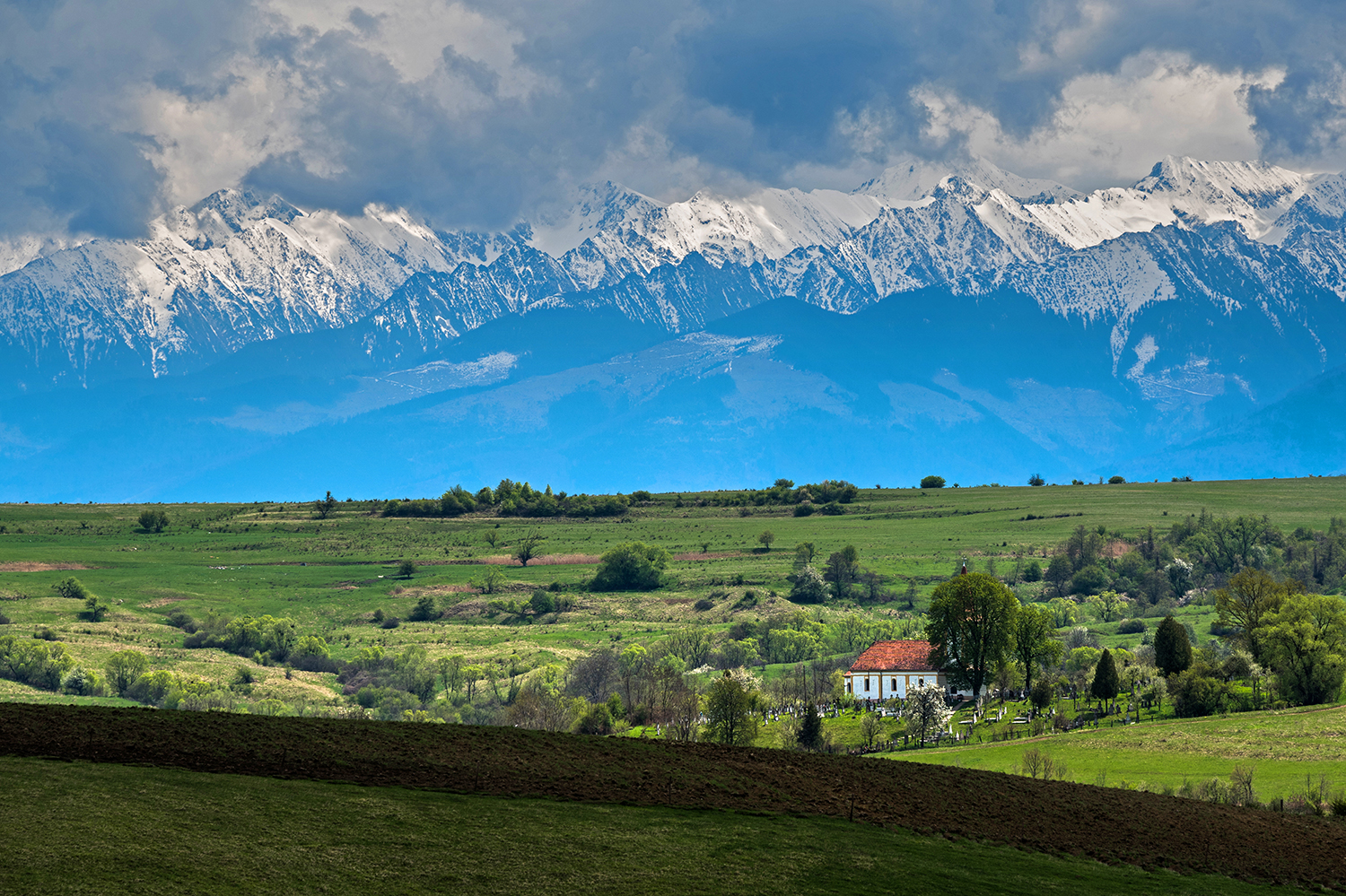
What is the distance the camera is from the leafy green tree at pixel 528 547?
168750 millimetres

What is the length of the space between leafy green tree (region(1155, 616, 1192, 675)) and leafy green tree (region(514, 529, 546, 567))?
9593 cm

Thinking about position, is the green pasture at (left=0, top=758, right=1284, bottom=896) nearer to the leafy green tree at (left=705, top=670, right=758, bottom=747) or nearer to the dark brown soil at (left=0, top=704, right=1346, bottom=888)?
the dark brown soil at (left=0, top=704, right=1346, bottom=888)

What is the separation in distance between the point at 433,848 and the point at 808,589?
375ft

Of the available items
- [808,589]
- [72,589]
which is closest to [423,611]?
[72,589]

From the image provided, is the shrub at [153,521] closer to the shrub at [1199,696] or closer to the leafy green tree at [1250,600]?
the leafy green tree at [1250,600]

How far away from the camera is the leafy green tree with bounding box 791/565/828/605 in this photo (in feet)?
470

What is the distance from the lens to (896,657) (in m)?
103

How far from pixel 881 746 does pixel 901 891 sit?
42.6 metres

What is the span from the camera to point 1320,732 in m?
64.2

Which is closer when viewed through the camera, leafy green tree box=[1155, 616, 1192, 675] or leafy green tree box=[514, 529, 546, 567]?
leafy green tree box=[1155, 616, 1192, 675]

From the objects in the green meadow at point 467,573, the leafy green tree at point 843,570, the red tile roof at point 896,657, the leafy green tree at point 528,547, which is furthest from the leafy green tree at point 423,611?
the red tile roof at point 896,657

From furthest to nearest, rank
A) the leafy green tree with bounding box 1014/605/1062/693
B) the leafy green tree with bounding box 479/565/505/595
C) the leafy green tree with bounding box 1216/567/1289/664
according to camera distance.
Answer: the leafy green tree with bounding box 479/565/505/595 → the leafy green tree with bounding box 1014/605/1062/693 → the leafy green tree with bounding box 1216/567/1289/664

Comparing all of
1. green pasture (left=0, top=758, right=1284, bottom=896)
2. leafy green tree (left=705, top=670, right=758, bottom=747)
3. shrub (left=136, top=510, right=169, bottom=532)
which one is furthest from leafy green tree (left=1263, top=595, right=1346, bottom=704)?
shrub (left=136, top=510, right=169, bottom=532)

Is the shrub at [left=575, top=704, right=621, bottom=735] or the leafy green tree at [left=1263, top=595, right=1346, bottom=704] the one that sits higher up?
the leafy green tree at [left=1263, top=595, right=1346, bottom=704]
